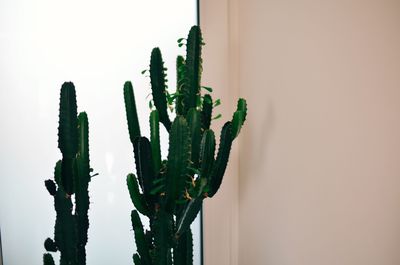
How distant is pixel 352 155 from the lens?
107 centimetres

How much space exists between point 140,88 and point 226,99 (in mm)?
401

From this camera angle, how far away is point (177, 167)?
3.45 ft

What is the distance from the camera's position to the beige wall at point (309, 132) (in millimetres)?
981

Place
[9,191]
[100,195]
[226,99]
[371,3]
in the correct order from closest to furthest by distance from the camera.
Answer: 1. [371,3]
2. [9,191]
3. [100,195]
4. [226,99]

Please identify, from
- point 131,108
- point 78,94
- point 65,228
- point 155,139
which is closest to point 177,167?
point 155,139

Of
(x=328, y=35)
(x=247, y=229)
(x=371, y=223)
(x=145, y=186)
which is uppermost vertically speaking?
(x=328, y=35)

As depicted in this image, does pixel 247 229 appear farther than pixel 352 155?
Yes

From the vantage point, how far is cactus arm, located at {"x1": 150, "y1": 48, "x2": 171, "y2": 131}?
123 centimetres

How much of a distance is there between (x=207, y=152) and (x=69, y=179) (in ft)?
1.50

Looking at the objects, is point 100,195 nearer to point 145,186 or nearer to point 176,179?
point 145,186

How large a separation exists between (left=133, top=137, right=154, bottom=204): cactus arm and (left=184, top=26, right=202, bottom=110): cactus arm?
27cm

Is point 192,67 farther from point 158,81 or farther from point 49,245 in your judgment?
point 49,245

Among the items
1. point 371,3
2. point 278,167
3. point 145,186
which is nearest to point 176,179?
point 145,186

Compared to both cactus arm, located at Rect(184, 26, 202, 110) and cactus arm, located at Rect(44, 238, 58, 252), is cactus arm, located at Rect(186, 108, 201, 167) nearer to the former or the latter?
cactus arm, located at Rect(184, 26, 202, 110)
